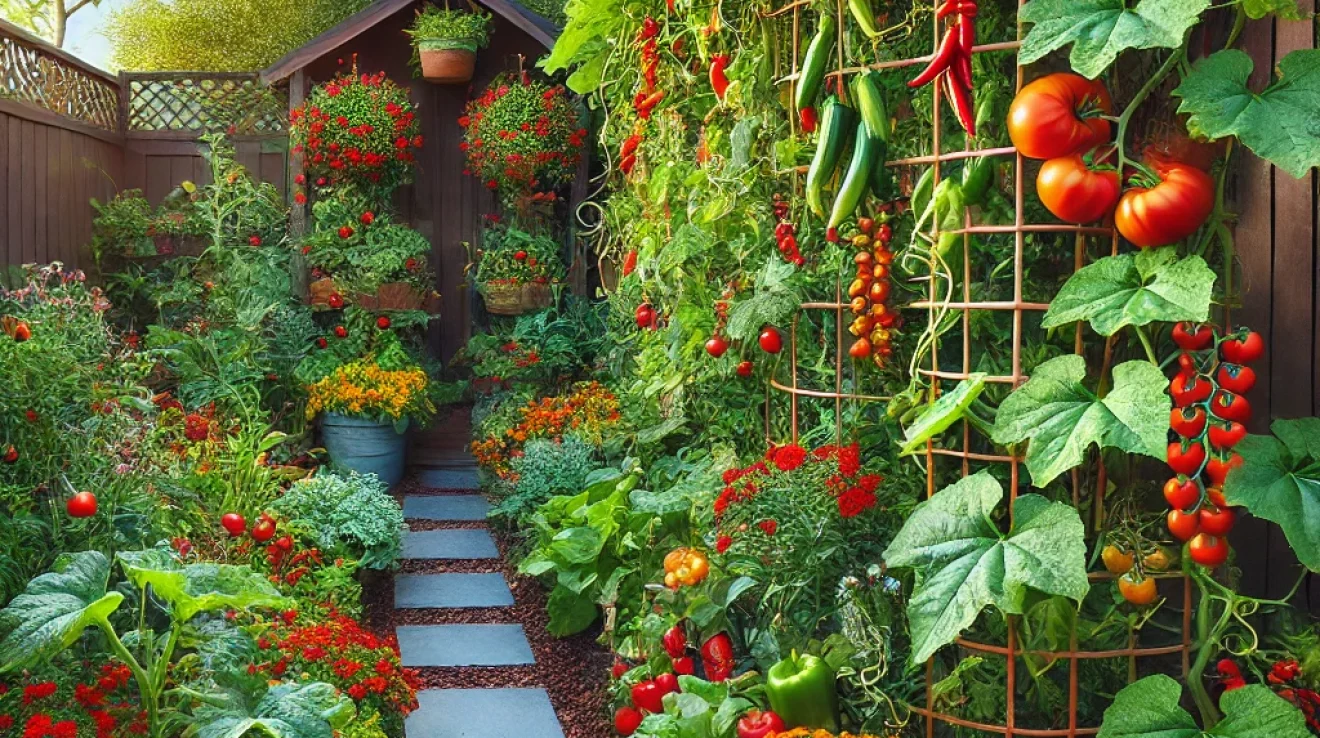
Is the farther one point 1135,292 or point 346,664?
point 346,664

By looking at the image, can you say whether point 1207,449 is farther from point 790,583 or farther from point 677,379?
point 677,379

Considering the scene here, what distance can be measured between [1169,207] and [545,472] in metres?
3.53

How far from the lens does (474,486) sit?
22.5ft

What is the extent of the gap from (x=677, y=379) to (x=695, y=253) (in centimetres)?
51

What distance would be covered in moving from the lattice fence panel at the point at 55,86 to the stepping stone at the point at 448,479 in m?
2.83

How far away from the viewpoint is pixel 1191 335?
261 cm

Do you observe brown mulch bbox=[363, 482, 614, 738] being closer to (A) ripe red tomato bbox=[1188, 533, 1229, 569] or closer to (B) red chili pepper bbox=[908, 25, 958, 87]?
(A) ripe red tomato bbox=[1188, 533, 1229, 569]

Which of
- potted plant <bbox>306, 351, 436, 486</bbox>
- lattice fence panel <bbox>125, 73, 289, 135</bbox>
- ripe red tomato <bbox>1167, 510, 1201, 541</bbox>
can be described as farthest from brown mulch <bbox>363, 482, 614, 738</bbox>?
lattice fence panel <bbox>125, 73, 289, 135</bbox>

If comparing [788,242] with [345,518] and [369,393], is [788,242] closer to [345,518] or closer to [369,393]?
[345,518]

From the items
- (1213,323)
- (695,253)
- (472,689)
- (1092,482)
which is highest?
(695,253)

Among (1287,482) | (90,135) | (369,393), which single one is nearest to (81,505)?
(1287,482)

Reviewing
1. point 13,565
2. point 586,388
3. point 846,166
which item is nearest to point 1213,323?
point 846,166

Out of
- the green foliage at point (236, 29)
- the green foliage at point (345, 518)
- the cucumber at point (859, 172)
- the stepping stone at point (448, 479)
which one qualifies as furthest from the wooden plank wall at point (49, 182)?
the cucumber at point (859, 172)

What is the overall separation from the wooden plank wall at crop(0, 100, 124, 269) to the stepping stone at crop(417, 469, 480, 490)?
7.54ft
